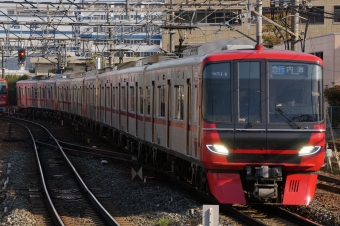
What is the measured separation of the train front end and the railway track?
5.78ft

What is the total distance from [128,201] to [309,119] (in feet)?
12.7

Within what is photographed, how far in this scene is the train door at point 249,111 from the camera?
10.2m

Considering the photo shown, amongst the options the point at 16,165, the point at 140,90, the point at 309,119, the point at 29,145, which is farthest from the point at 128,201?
the point at 29,145

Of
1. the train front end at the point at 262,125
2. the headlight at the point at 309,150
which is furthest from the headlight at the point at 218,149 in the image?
the headlight at the point at 309,150

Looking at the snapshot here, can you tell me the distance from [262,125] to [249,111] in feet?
0.92

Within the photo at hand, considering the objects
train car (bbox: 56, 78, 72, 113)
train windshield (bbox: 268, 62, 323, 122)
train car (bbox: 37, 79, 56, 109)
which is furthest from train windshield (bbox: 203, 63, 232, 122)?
train car (bbox: 37, 79, 56, 109)

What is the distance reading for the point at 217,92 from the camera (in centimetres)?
1048

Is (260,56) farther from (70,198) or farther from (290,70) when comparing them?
(70,198)

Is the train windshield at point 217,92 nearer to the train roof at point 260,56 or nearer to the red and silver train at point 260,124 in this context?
the red and silver train at point 260,124

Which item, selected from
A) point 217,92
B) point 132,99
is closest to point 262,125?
point 217,92

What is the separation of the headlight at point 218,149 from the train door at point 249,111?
134 millimetres

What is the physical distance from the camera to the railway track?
11016mm

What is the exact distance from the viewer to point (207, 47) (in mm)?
12695

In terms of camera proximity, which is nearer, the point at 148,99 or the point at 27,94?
the point at 148,99
